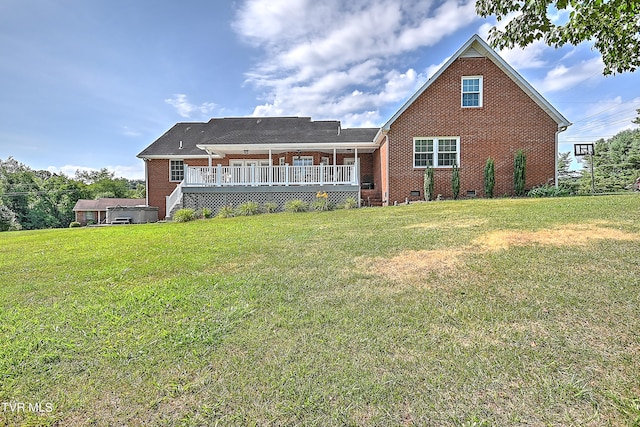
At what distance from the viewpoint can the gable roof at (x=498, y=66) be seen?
15.2m

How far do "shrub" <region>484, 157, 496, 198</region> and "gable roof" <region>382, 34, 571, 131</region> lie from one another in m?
Result: 3.52

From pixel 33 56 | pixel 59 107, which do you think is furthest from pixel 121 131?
pixel 33 56

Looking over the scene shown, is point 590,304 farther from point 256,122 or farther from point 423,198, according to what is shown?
point 256,122

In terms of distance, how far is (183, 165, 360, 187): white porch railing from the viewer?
16766 mm

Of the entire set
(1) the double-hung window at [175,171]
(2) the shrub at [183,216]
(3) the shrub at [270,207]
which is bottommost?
(2) the shrub at [183,216]

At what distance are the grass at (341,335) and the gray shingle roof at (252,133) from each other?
1253 cm

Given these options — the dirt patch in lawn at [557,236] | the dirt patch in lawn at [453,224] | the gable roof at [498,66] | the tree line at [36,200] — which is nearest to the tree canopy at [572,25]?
the dirt patch in lawn at [557,236]

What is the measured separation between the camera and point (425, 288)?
483cm

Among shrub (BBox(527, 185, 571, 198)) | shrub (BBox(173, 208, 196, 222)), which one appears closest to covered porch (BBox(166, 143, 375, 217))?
shrub (BBox(173, 208, 196, 222))

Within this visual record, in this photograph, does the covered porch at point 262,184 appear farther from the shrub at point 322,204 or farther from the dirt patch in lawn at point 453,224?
the dirt patch in lawn at point 453,224

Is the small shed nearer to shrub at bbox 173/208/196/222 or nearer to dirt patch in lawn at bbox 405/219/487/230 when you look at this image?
shrub at bbox 173/208/196/222

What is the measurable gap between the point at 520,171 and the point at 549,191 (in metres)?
1.41

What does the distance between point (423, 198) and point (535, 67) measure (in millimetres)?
7947

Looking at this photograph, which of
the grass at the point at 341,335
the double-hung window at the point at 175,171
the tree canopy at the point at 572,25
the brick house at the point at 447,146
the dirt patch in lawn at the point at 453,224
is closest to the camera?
the grass at the point at 341,335
